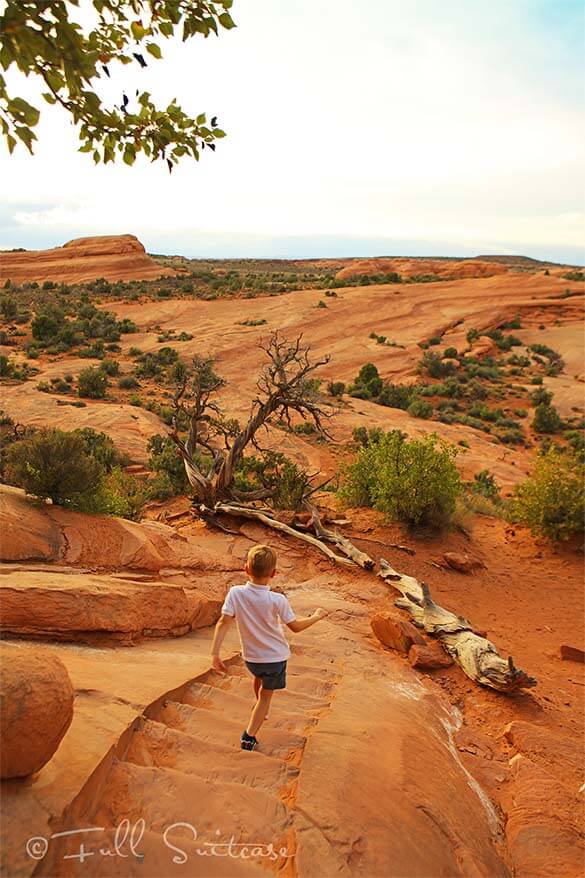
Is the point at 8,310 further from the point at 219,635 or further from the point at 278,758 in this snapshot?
the point at 278,758

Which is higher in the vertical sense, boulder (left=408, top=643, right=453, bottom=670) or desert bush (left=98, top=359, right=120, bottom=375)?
desert bush (left=98, top=359, right=120, bottom=375)

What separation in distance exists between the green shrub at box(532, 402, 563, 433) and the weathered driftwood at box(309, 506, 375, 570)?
1575cm

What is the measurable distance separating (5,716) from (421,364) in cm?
2814

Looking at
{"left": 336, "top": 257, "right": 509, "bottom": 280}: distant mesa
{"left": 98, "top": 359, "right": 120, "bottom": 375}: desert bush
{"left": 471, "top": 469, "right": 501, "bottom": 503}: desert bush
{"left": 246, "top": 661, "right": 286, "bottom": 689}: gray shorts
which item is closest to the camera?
{"left": 246, "top": 661, "right": 286, "bottom": 689}: gray shorts

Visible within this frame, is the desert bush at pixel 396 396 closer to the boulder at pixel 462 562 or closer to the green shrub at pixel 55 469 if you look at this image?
the boulder at pixel 462 562

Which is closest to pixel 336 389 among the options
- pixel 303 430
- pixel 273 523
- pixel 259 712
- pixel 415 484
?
pixel 303 430

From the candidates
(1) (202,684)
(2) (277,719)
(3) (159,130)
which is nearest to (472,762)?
(2) (277,719)

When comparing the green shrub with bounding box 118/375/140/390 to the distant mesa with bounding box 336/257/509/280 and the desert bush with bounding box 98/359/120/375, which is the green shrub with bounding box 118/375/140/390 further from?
the distant mesa with bounding box 336/257/509/280

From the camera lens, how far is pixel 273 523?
898cm

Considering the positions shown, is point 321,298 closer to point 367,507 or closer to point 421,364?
point 421,364

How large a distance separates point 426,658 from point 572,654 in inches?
92.4

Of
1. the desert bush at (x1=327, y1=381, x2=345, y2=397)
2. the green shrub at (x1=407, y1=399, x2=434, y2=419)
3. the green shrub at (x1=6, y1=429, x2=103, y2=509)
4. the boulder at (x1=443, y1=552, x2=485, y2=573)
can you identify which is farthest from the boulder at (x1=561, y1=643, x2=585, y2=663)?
the desert bush at (x1=327, y1=381, x2=345, y2=397)

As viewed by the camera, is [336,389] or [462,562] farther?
[336,389]

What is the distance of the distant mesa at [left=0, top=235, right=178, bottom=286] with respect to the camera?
46338mm
